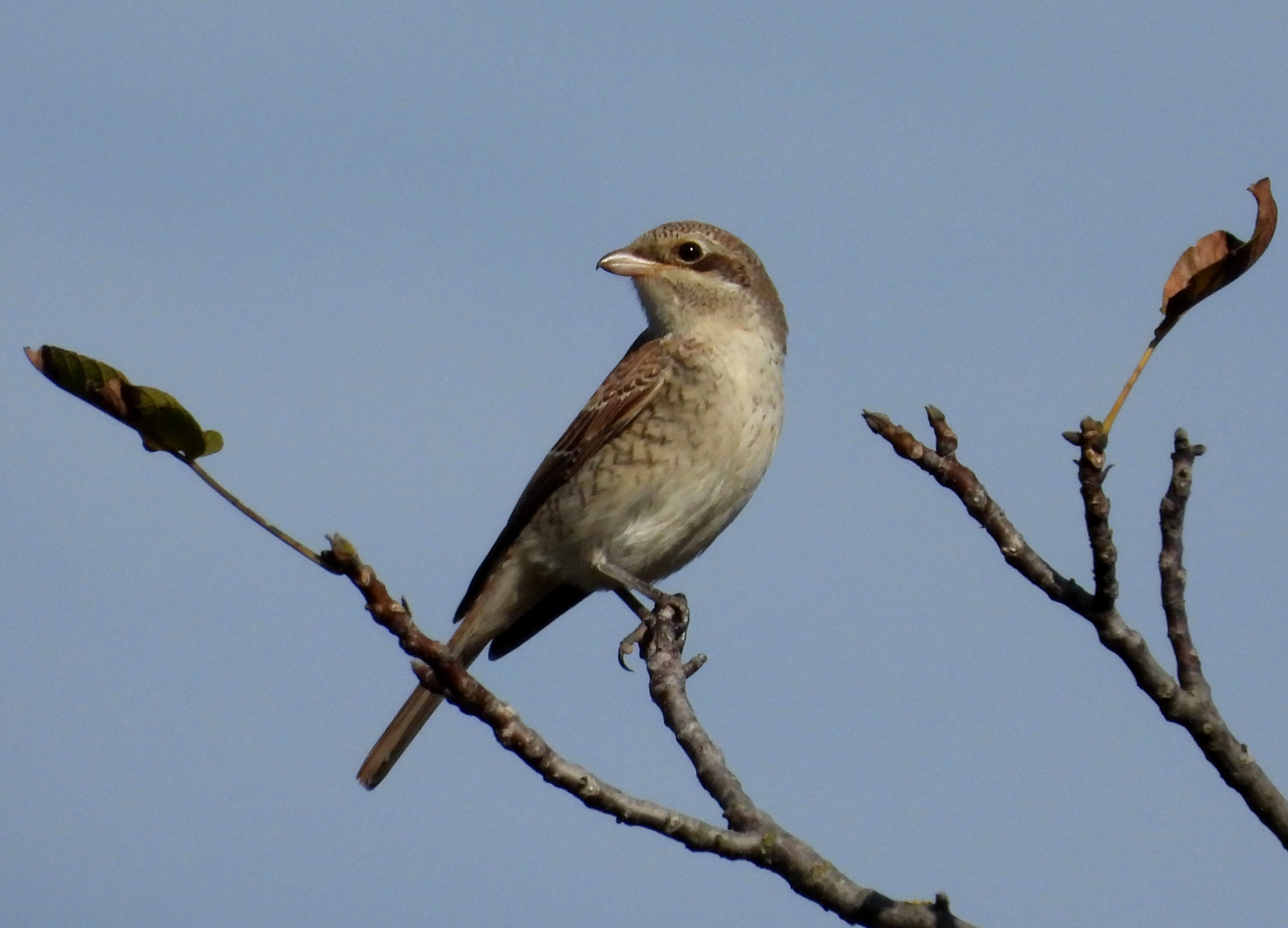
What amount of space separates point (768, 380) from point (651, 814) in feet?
12.5

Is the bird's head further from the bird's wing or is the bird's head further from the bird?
the bird's wing

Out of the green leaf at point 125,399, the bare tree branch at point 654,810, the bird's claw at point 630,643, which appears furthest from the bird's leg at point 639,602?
the green leaf at point 125,399

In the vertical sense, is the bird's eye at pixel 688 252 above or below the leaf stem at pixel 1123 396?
above

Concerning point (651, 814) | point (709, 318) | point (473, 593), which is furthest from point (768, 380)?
point (651, 814)

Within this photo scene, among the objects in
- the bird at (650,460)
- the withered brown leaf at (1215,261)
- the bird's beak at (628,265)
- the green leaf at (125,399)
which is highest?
the bird's beak at (628,265)

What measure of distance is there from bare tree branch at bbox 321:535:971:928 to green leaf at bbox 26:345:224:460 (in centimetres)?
49

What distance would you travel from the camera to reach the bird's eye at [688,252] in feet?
25.8

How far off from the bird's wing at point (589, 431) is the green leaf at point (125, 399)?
12.9ft

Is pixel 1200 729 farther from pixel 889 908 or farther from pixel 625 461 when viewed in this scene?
pixel 625 461

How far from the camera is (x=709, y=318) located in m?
7.63

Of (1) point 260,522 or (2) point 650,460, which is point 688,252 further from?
(1) point 260,522

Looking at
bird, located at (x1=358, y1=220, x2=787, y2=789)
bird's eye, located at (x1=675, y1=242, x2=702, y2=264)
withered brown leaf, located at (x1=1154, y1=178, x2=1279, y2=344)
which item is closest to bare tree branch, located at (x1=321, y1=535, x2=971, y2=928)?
withered brown leaf, located at (x1=1154, y1=178, x2=1279, y2=344)

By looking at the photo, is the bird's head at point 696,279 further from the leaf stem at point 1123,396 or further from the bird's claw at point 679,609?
the leaf stem at point 1123,396

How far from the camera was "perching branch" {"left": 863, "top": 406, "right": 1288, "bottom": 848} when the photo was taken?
3.40 m
